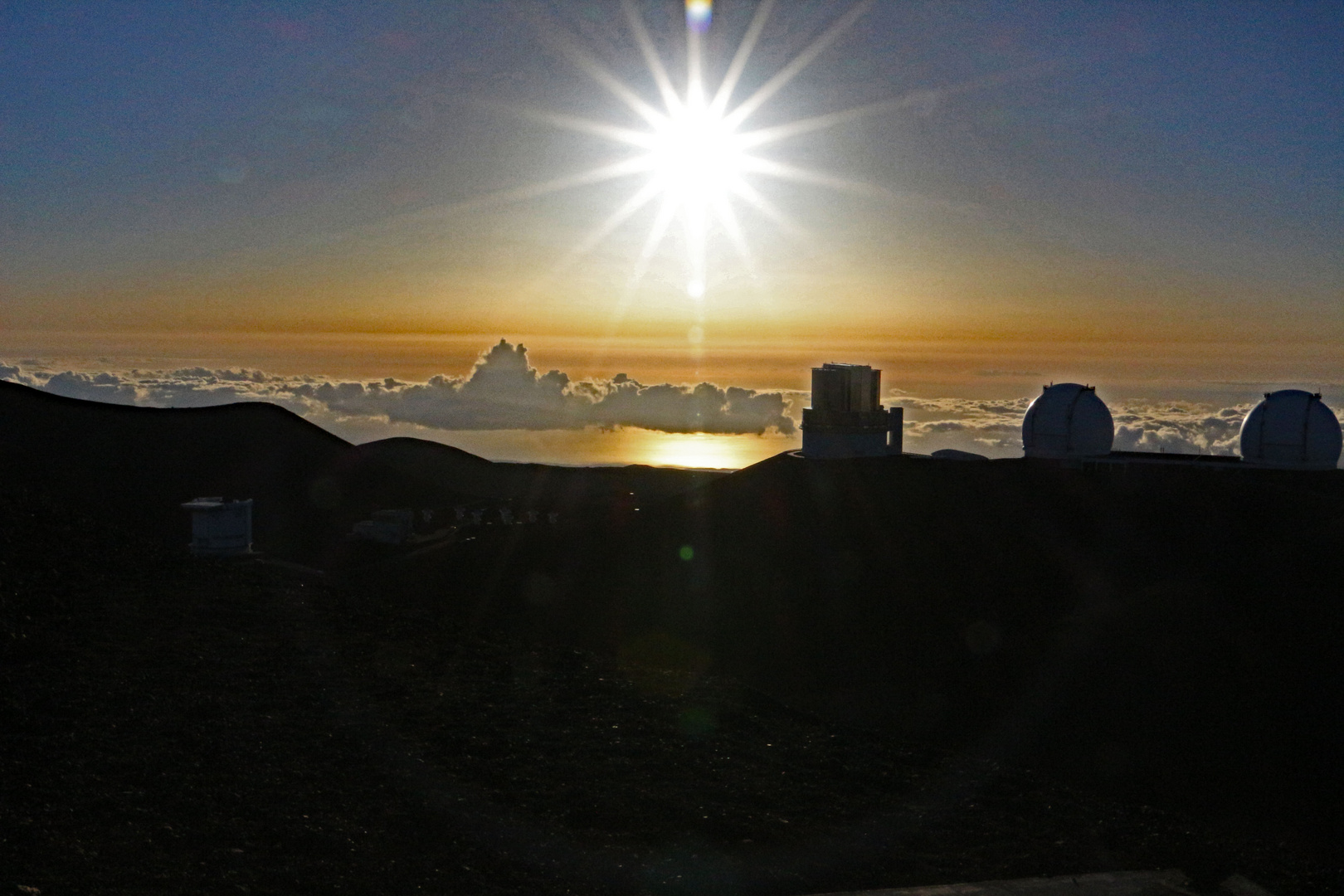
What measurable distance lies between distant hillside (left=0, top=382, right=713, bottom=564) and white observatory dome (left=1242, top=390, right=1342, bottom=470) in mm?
22565

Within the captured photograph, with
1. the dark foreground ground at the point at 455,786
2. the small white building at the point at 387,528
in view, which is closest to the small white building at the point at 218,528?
the dark foreground ground at the point at 455,786

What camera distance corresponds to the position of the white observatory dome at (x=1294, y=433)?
3303 centimetres

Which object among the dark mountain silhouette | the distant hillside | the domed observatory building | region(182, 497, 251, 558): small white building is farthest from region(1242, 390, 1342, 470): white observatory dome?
region(182, 497, 251, 558): small white building

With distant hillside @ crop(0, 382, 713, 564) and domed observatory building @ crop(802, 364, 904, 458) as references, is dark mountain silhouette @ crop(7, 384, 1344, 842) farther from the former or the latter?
domed observatory building @ crop(802, 364, 904, 458)

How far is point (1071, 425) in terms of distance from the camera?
34.7 m

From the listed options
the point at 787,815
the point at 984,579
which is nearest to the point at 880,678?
the point at 984,579

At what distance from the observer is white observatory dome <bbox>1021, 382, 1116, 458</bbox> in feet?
114

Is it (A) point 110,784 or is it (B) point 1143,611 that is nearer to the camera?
(A) point 110,784

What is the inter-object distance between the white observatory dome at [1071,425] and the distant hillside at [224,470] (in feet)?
54.2

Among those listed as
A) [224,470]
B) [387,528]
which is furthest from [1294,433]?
[224,470]

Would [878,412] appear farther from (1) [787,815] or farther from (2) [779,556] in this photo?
(1) [787,815]

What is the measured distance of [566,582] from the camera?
100ft

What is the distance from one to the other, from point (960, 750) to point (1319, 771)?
6.23 m

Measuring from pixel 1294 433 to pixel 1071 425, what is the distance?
6779mm
